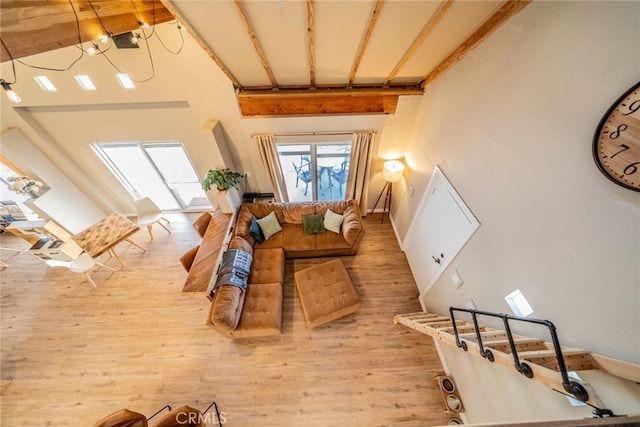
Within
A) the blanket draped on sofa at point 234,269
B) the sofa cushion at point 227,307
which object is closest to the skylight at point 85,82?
the blanket draped on sofa at point 234,269

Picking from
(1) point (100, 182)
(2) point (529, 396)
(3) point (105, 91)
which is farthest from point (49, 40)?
(2) point (529, 396)

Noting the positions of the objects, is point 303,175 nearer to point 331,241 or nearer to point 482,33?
point 331,241

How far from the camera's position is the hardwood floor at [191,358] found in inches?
110

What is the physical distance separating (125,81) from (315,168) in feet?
10.7

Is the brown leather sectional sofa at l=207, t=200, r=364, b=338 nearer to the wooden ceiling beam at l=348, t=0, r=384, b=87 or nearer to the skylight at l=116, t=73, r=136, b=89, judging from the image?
the wooden ceiling beam at l=348, t=0, r=384, b=87

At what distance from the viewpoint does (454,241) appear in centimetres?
280

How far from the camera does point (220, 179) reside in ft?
12.5

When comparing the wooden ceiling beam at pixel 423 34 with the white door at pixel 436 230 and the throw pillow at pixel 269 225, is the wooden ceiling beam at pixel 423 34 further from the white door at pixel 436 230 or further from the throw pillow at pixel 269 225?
the throw pillow at pixel 269 225

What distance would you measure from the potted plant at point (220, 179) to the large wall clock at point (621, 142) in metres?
4.10

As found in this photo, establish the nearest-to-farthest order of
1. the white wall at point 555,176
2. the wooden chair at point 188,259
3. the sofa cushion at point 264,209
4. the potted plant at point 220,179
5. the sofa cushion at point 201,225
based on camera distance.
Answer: the white wall at point 555,176 → the wooden chair at point 188,259 → the potted plant at point 220,179 → the sofa cushion at point 201,225 → the sofa cushion at point 264,209

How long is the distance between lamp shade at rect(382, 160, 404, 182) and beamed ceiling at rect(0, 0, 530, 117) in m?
1.37

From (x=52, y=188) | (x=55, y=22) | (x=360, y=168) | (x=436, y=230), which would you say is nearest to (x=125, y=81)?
(x=55, y=22)

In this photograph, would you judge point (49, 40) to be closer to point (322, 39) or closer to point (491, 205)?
point (322, 39)

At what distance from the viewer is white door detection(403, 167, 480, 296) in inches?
104
